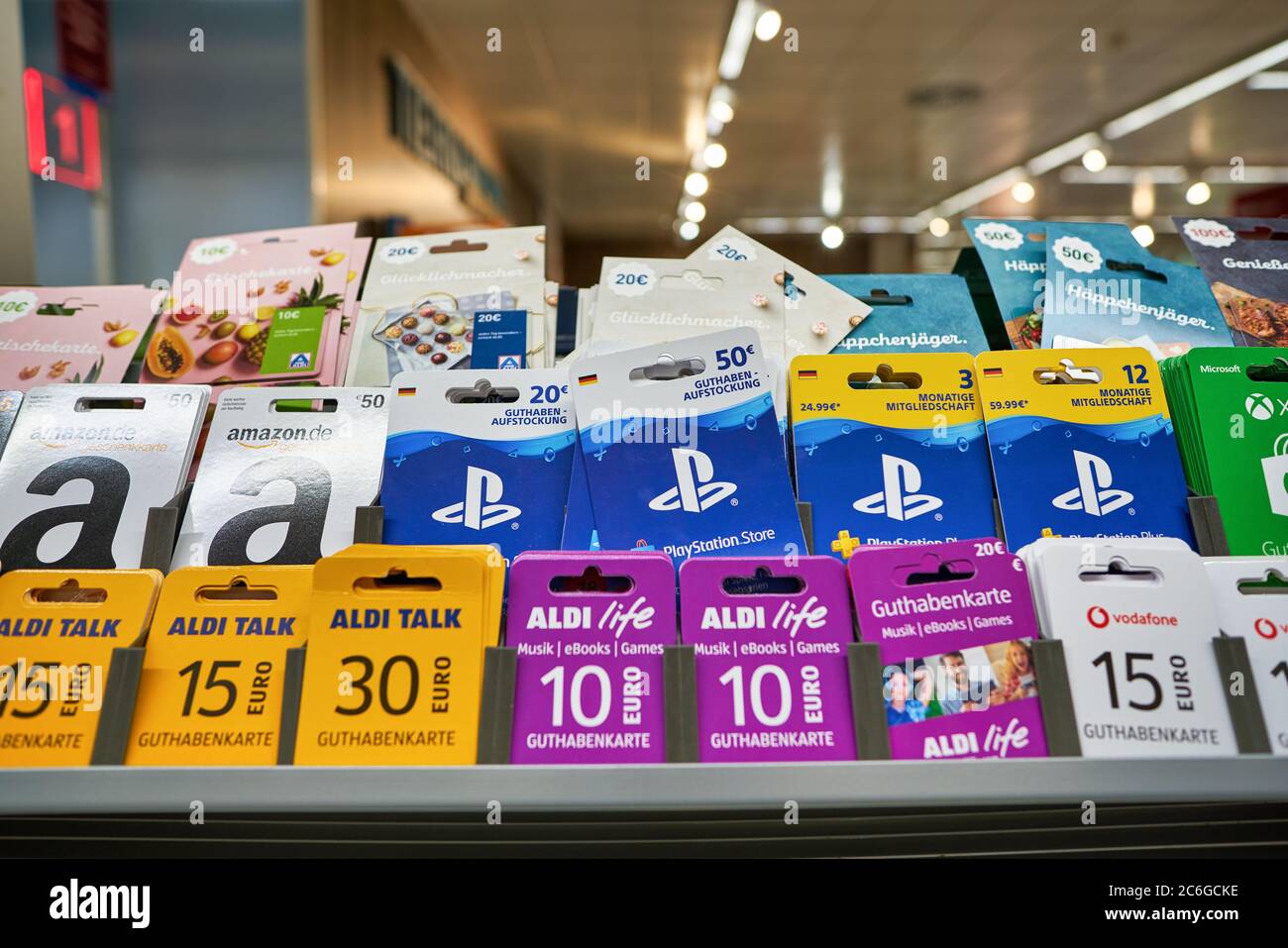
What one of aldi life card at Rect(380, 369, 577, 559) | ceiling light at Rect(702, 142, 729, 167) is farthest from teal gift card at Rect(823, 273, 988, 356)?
ceiling light at Rect(702, 142, 729, 167)

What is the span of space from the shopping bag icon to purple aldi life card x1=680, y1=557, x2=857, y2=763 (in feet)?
2.28

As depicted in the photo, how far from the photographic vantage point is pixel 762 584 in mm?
1193

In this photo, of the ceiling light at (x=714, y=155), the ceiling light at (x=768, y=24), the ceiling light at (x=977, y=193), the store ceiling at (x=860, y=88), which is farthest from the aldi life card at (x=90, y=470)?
the ceiling light at (x=977, y=193)

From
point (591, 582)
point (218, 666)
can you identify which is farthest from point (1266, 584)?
point (218, 666)

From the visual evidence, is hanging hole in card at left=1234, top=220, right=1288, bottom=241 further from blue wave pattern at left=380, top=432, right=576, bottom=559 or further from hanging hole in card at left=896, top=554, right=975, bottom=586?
blue wave pattern at left=380, top=432, right=576, bottom=559

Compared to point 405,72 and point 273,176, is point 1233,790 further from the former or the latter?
point 405,72

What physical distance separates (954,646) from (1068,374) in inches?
24.0

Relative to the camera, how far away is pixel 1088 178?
1053 cm

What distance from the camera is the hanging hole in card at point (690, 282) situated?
171cm

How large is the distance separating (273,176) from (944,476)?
413cm

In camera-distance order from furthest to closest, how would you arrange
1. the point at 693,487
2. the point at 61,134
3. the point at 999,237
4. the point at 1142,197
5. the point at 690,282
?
the point at 1142,197
the point at 61,134
the point at 999,237
the point at 690,282
the point at 693,487

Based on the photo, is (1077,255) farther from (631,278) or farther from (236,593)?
(236,593)

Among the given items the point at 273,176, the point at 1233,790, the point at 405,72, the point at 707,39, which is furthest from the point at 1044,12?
the point at 1233,790

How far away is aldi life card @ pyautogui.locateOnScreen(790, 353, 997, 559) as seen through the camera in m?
1.38
